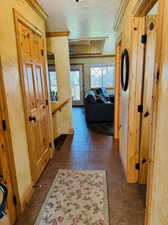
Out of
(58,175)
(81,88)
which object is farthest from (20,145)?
(81,88)

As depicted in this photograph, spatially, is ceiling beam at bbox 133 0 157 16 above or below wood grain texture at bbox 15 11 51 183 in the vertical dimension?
above

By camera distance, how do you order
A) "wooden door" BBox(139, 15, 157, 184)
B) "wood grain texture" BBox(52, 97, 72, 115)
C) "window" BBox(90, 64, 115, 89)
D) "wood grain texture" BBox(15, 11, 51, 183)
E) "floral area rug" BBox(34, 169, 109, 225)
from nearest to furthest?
"floral area rug" BBox(34, 169, 109, 225), "wooden door" BBox(139, 15, 157, 184), "wood grain texture" BBox(15, 11, 51, 183), "wood grain texture" BBox(52, 97, 72, 115), "window" BBox(90, 64, 115, 89)

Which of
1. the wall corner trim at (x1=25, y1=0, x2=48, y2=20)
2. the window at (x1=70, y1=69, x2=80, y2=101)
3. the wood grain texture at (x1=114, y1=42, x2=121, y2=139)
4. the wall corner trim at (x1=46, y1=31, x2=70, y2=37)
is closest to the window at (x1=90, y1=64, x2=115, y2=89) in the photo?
the window at (x1=70, y1=69, x2=80, y2=101)

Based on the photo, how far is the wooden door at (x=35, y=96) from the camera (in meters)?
1.91

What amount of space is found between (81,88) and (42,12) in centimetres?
582

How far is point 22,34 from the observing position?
1.87 metres

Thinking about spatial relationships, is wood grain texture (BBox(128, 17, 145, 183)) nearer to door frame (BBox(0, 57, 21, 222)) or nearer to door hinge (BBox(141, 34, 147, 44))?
door hinge (BBox(141, 34, 147, 44))

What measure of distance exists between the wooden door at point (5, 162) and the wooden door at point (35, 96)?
438 millimetres

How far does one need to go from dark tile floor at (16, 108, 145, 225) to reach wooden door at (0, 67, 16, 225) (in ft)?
0.65

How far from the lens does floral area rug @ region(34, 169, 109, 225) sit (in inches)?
62.7

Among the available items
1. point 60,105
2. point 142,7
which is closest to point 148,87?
point 142,7

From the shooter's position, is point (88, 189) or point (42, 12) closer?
point (88, 189)

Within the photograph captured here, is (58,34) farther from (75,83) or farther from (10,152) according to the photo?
(75,83)

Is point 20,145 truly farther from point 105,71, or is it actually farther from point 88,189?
point 105,71
